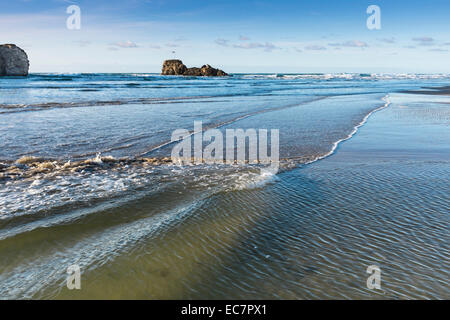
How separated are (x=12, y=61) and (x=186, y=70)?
183ft

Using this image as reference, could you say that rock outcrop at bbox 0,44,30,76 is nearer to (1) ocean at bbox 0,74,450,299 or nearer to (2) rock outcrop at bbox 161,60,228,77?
(2) rock outcrop at bbox 161,60,228,77

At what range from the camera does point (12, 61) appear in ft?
279

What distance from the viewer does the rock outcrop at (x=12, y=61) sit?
3295 inches

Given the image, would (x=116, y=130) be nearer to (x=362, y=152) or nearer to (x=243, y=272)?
(x=362, y=152)

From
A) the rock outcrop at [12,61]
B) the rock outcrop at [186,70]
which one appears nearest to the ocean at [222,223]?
the rock outcrop at [12,61]

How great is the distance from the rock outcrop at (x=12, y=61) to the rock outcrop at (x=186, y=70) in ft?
160

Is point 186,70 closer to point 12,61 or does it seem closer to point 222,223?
point 12,61

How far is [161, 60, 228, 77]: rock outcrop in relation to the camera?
116875mm

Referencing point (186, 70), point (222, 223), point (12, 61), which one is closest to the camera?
point (222, 223)

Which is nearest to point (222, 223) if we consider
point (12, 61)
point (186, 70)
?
point (12, 61)

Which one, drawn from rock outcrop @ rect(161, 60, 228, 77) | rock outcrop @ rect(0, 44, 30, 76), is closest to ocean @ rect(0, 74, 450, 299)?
rock outcrop @ rect(0, 44, 30, 76)

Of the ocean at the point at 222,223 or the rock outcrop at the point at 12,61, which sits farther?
the rock outcrop at the point at 12,61

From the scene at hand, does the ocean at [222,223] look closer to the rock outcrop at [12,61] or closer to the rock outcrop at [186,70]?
the rock outcrop at [12,61]
